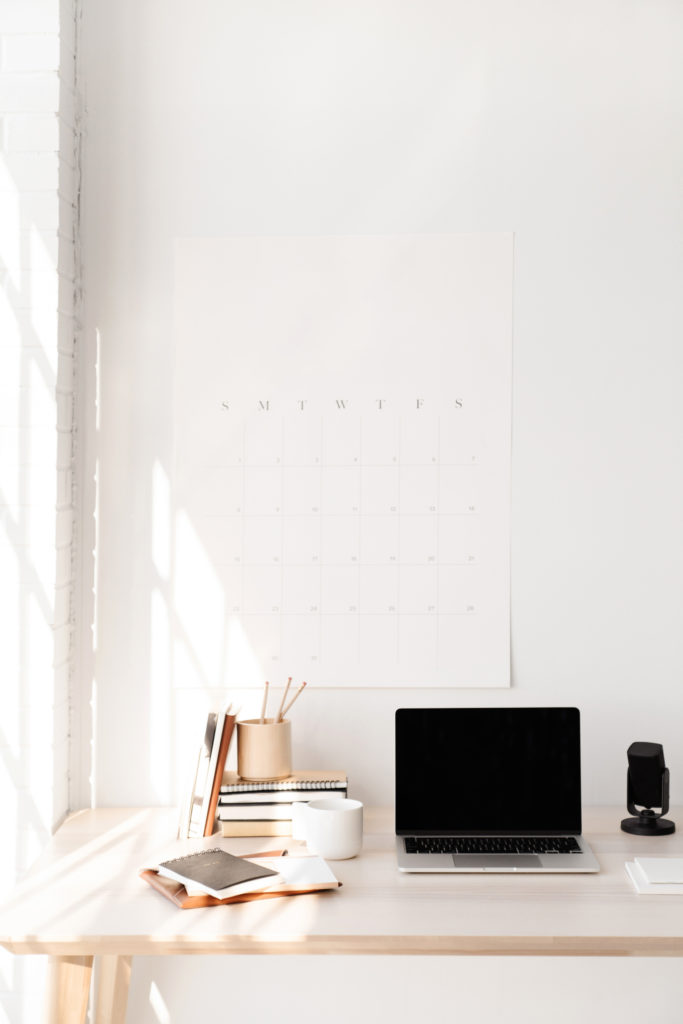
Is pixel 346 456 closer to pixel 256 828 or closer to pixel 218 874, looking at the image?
pixel 256 828

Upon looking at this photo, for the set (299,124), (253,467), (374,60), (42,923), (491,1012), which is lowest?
(491,1012)

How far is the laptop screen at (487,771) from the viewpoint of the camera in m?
1.65

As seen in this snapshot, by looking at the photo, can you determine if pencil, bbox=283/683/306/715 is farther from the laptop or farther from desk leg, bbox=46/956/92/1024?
desk leg, bbox=46/956/92/1024

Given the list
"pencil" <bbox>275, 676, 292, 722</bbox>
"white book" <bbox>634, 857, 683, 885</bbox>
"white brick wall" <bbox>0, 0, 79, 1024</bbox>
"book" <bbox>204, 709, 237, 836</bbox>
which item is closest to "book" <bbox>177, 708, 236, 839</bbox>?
"book" <bbox>204, 709, 237, 836</bbox>

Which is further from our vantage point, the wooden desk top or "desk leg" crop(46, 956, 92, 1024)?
"desk leg" crop(46, 956, 92, 1024)

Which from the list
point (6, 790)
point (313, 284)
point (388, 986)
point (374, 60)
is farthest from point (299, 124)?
point (388, 986)

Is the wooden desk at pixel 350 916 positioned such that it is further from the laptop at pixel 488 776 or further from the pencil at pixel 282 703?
the pencil at pixel 282 703

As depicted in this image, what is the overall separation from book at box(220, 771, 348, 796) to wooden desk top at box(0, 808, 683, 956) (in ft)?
0.34

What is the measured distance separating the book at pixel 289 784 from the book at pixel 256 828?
56mm

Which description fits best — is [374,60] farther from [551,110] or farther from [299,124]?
[551,110]

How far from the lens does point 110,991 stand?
1758 mm

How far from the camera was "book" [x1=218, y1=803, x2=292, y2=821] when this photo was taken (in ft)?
5.47

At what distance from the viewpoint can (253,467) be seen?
6.23ft

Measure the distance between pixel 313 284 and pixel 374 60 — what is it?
48 cm
